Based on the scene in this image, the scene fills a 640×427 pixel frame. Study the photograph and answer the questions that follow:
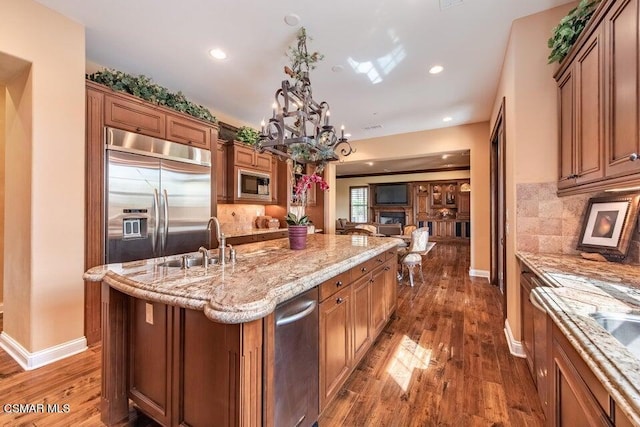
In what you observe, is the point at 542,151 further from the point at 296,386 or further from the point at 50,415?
the point at 50,415

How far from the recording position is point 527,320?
2033 mm

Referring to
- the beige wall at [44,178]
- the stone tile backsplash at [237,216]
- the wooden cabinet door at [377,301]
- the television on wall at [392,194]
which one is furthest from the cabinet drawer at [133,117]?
the television on wall at [392,194]

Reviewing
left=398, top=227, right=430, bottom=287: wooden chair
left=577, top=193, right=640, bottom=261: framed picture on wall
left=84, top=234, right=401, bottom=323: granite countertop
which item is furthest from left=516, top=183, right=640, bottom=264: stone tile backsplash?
left=398, top=227, right=430, bottom=287: wooden chair

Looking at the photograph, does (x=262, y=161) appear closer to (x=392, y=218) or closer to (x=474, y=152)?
(x=474, y=152)

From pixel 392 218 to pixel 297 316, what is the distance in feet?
35.0

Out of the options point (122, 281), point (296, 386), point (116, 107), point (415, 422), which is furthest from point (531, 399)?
point (116, 107)

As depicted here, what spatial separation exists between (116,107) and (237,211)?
254cm

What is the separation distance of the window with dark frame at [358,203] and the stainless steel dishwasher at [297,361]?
10.7 metres

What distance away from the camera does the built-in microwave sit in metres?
4.46

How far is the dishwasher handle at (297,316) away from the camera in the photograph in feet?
4.05

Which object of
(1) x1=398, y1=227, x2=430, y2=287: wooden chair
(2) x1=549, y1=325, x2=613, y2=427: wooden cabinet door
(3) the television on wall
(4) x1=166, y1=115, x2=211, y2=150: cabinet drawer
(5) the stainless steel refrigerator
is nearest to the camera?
(2) x1=549, y1=325, x2=613, y2=427: wooden cabinet door

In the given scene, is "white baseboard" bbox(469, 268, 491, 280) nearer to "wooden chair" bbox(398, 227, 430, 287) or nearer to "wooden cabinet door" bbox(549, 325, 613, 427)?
"wooden chair" bbox(398, 227, 430, 287)

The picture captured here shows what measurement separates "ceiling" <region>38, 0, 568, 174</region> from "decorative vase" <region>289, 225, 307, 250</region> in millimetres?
1839

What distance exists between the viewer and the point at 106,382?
1.55m
